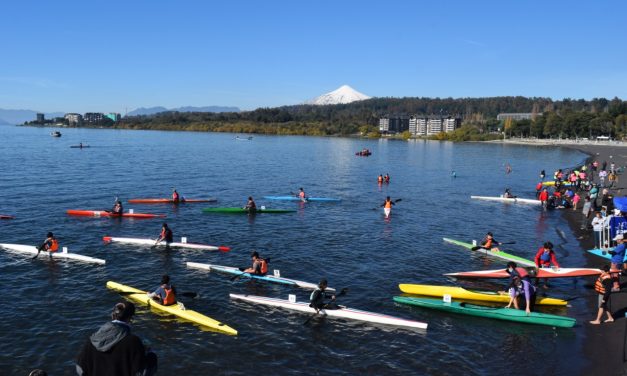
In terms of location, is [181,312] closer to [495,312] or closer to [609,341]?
[495,312]

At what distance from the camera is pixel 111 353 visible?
6.71 meters

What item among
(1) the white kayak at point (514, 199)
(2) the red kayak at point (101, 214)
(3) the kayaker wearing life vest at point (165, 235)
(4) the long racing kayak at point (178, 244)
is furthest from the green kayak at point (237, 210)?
(1) the white kayak at point (514, 199)

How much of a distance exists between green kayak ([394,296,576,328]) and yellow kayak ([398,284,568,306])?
845 millimetres

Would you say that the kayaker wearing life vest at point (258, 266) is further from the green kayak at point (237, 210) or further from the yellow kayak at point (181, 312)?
the green kayak at point (237, 210)

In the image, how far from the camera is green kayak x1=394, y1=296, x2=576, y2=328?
1752 cm

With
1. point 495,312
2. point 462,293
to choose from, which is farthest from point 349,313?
A: point 495,312

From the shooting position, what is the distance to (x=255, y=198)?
50312mm

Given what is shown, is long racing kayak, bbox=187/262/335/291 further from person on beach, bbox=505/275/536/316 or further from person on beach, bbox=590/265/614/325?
person on beach, bbox=590/265/614/325

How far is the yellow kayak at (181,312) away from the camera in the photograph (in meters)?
17.3

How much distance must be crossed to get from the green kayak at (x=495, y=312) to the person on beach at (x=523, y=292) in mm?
332

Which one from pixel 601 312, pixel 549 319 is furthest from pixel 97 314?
pixel 601 312

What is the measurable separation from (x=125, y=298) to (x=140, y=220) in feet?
56.2

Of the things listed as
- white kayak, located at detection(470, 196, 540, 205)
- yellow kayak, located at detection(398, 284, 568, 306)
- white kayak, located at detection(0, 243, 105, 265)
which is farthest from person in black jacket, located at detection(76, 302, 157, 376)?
white kayak, located at detection(470, 196, 540, 205)

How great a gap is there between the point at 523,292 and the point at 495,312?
1385 mm
